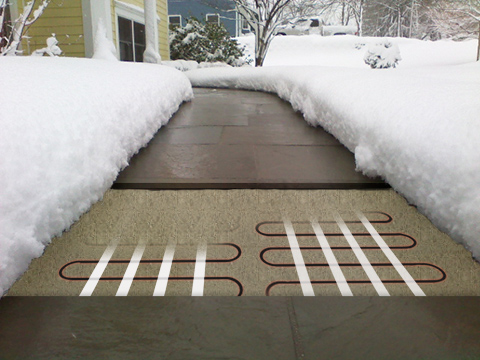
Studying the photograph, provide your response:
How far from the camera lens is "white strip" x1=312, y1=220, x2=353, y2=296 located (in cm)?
105

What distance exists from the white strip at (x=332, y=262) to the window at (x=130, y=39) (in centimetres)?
702

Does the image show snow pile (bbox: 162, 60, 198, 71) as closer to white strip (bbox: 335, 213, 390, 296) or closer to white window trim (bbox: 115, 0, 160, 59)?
white window trim (bbox: 115, 0, 160, 59)

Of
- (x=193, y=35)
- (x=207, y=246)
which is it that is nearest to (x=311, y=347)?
(x=207, y=246)

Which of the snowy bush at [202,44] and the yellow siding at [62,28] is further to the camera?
the snowy bush at [202,44]

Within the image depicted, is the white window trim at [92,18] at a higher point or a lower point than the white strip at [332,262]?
higher

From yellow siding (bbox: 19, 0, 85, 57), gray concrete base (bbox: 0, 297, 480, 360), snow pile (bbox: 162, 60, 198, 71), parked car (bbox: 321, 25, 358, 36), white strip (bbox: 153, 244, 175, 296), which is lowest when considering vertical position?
gray concrete base (bbox: 0, 297, 480, 360)

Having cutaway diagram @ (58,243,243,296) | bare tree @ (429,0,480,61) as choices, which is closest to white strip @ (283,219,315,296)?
cutaway diagram @ (58,243,243,296)

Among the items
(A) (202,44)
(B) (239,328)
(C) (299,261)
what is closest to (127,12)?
(A) (202,44)

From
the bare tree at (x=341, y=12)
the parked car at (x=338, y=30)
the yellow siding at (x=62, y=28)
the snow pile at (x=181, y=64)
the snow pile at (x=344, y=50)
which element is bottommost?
the snow pile at (x=181, y=64)

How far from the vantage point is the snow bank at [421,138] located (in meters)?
1.21

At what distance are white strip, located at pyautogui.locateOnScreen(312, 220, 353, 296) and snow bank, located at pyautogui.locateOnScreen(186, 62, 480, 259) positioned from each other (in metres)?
0.40

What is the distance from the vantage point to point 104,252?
1.24 metres

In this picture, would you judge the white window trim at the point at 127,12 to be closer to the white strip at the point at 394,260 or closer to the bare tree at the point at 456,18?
the white strip at the point at 394,260

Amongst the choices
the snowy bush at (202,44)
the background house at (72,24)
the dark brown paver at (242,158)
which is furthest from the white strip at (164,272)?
the snowy bush at (202,44)
